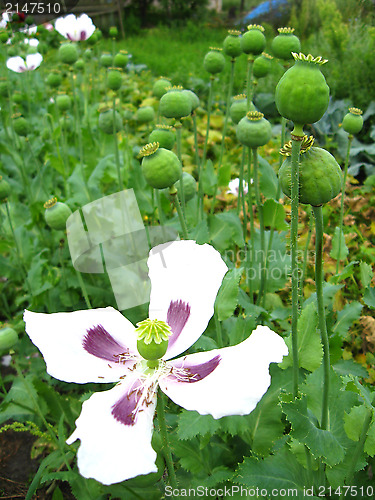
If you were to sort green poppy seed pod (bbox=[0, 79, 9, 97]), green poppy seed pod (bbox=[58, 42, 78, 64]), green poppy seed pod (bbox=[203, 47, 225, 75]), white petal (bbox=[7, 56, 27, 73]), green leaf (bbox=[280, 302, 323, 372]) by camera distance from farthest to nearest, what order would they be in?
white petal (bbox=[7, 56, 27, 73]) < green poppy seed pod (bbox=[0, 79, 9, 97]) < green poppy seed pod (bbox=[58, 42, 78, 64]) < green poppy seed pod (bbox=[203, 47, 225, 75]) < green leaf (bbox=[280, 302, 323, 372])

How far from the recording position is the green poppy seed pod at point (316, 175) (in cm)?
74

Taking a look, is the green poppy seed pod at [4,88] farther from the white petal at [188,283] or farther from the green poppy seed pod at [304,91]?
the green poppy seed pod at [304,91]

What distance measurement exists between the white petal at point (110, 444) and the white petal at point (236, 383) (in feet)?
0.27

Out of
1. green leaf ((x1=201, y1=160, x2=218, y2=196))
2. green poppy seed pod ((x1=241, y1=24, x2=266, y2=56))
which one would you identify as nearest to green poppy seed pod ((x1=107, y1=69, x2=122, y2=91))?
green leaf ((x1=201, y1=160, x2=218, y2=196))

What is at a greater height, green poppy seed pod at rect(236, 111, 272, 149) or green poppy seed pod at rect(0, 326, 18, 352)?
green poppy seed pod at rect(236, 111, 272, 149)

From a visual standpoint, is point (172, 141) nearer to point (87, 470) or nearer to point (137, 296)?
point (137, 296)

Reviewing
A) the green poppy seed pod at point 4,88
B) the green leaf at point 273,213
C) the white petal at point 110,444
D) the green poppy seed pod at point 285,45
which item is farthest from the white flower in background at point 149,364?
the green poppy seed pod at point 4,88

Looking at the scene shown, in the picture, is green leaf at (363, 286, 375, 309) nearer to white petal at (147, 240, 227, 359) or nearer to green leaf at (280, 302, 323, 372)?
green leaf at (280, 302, 323, 372)

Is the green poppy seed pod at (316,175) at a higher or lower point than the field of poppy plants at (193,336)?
higher

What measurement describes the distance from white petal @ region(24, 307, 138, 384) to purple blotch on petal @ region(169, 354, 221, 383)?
0.10 m

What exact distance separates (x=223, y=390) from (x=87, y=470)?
0.24 meters

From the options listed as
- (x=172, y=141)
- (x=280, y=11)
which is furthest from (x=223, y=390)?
(x=280, y=11)

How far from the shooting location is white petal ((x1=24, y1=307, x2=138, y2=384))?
0.84 meters

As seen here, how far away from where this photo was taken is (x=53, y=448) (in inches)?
69.4
